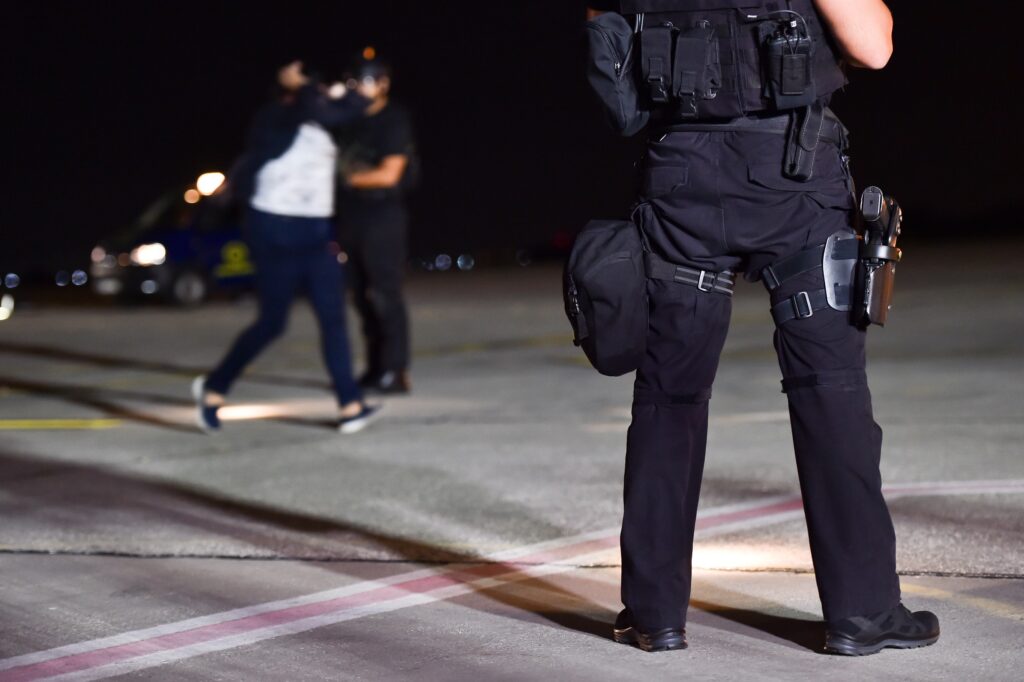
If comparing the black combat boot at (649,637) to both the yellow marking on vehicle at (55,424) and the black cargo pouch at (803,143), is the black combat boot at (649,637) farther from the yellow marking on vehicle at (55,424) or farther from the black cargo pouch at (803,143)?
the yellow marking on vehicle at (55,424)

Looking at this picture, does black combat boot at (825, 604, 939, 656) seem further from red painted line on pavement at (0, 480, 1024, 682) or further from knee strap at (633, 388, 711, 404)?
red painted line on pavement at (0, 480, 1024, 682)

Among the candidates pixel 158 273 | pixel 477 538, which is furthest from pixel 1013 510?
pixel 158 273

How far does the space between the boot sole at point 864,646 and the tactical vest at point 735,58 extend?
1265 millimetres

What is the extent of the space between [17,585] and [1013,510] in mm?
3253

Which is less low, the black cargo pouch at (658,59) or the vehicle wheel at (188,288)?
the black cargo pouch at (658,59)

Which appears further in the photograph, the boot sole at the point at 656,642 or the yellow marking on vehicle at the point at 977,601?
the yellow marking on vehicle at the point at 977,601

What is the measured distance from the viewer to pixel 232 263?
2028 cm

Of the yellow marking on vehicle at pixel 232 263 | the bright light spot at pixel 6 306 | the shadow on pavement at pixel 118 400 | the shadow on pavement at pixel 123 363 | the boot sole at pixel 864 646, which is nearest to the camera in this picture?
the boot sole at pixel 864 646

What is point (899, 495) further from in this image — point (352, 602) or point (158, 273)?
point (158, 273)

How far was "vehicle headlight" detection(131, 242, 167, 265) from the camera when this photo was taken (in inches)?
789

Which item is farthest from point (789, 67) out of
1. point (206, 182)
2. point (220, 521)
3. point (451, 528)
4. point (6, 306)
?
point (6, 306)

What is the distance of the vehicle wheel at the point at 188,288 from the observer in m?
20.0

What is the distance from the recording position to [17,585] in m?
4.90

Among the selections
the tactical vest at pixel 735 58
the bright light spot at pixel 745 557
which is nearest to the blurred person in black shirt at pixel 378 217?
the bright light spot at pixel 745 557
